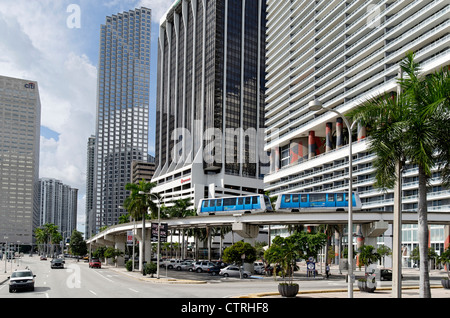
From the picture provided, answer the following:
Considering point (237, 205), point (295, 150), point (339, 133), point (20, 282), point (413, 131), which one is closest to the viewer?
point (413, 131)

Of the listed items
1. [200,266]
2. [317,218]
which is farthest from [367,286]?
[200,266]

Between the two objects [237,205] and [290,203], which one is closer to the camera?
[290,203]

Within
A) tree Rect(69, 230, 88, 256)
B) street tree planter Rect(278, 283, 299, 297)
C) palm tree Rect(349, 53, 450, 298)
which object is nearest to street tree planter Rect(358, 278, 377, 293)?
street tree planter Rect(278, 283, 299, 297)

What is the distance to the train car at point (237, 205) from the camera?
59.0m

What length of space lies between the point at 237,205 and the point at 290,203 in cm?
748

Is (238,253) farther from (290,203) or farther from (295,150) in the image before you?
(295,150)

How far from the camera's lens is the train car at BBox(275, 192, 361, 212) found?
5484 centimetres

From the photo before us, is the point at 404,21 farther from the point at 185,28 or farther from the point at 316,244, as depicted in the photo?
the point at 185,28

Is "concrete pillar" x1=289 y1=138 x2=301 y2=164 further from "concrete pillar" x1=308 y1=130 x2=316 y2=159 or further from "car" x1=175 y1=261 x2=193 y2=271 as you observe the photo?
"car" x1=175 y1=261 x2=193 y2=271

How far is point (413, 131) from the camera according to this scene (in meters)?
21.2

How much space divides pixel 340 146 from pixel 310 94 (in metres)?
20.5

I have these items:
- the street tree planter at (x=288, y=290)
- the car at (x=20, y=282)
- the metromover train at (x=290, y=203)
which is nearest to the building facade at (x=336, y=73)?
the metromover train at (x=290, y=203)
